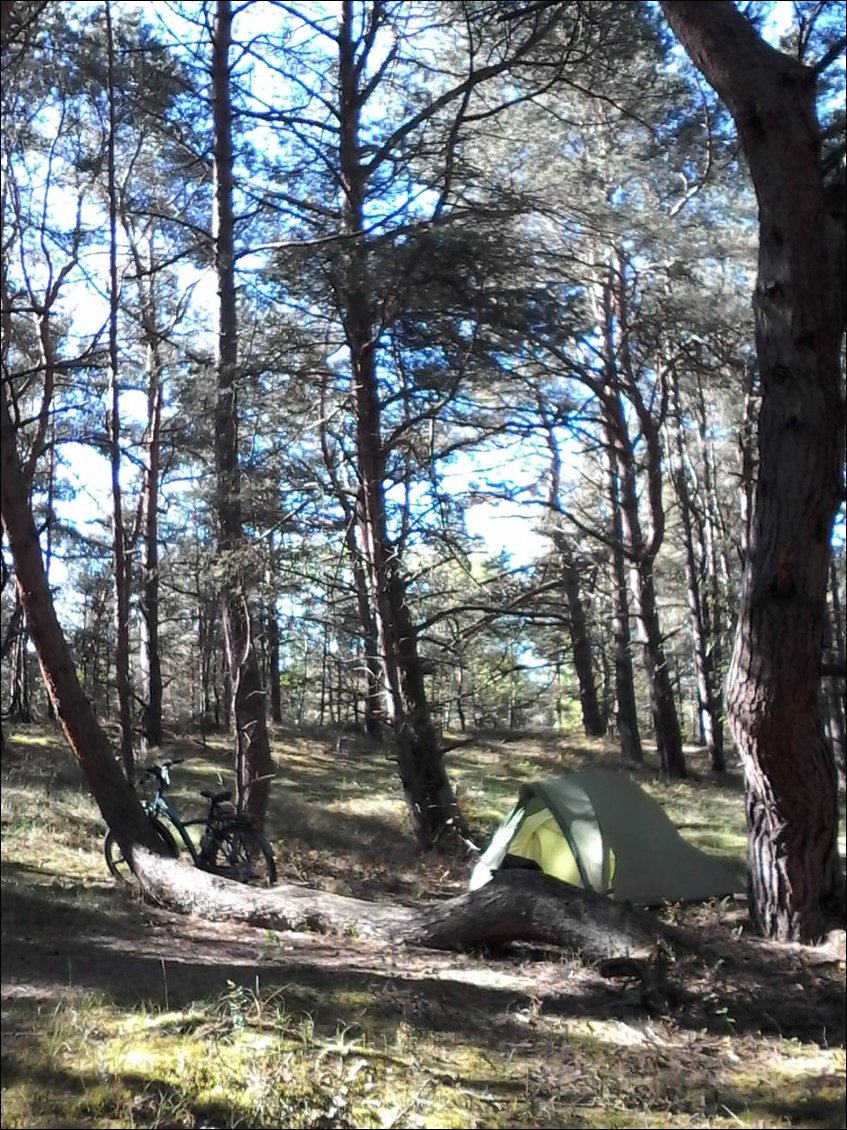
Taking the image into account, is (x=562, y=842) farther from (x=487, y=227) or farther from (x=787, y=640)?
(x=487, y=227)

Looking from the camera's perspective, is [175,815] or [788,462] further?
[175,815]

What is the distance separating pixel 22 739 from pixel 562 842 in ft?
35.8

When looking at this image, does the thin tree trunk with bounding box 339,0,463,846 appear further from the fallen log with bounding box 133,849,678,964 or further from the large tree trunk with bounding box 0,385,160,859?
the fallen log with bounding box 133,849,678,964

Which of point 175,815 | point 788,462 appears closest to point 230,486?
point 175,815

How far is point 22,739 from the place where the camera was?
53.6ft

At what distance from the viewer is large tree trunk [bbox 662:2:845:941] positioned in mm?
5664

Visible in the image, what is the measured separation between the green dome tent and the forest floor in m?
0.60

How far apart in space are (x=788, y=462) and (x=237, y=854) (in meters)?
A: 5.12

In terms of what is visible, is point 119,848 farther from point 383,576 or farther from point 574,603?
point 574,603

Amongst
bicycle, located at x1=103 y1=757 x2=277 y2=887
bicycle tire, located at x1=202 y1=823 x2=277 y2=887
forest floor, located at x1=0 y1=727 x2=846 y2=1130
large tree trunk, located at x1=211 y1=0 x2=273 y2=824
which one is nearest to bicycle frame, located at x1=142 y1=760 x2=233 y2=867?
bicycle, located at x1=103 y1=757 x2=277 y2=887

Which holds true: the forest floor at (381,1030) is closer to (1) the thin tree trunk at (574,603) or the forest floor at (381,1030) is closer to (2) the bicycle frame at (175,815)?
(2) the bicycle frame at (175,815)

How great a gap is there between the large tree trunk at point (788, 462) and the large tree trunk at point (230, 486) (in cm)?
558

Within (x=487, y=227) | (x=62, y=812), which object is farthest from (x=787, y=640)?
(x=62, y=812)

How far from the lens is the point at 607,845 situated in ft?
26.9
